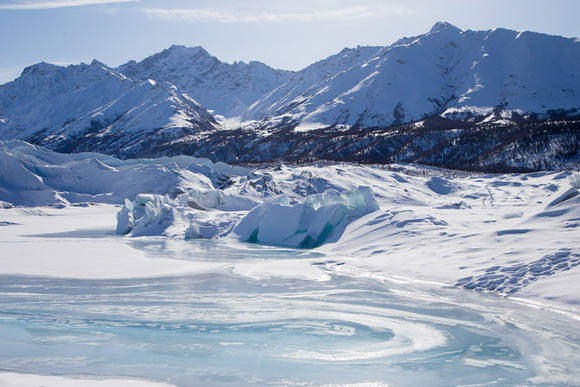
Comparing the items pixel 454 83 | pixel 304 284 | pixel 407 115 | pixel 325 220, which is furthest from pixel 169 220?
pixel 454 83

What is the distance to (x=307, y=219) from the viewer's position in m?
26.9

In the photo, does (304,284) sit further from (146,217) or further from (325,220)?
(146,217)

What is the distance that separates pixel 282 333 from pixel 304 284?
515 centimetres

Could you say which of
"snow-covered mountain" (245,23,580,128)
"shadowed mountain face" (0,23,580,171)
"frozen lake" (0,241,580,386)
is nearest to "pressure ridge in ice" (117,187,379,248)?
"frozen lake" (0,241,580,386)

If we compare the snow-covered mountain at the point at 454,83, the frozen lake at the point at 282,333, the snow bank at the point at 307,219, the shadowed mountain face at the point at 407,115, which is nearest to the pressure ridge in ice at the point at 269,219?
the snow bank at the point at 307,219

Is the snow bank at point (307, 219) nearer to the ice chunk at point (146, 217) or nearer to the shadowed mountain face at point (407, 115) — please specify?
the ice chunk at point (146, 217)

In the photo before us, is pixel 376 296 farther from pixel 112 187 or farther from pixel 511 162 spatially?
pixel 511 162

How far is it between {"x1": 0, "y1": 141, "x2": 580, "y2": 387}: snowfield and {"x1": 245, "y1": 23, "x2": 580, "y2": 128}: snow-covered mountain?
120m

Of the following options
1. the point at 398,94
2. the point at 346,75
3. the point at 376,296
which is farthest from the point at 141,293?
the point at 346,75

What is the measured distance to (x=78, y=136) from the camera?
179m

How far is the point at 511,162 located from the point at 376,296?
251 ft

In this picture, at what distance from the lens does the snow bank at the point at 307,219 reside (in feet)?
85.1

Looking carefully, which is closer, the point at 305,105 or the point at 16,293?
the point at 16,293

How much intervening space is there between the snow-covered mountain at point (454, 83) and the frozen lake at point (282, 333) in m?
132
